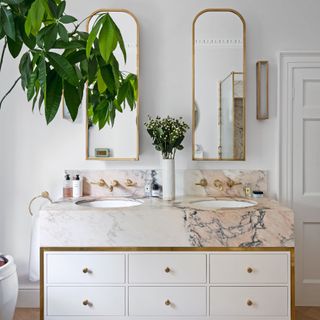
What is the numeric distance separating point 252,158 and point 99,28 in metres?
2.13

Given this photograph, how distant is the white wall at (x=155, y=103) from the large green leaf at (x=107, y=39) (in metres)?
1.94

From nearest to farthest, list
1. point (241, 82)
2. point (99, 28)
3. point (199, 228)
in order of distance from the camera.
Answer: point (99, 28), point (199, 228), point (241, 82)

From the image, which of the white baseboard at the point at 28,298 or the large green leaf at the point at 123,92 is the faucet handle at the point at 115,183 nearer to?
the white baseboard at the point at 28,298

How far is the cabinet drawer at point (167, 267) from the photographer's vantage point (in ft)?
6.97

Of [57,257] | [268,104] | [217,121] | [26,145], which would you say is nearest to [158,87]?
[217,121]

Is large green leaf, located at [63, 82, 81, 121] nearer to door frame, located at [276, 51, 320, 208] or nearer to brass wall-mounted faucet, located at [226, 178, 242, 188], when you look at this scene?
brass wall-mounted faucet, located at [226, 178, 242, 188]

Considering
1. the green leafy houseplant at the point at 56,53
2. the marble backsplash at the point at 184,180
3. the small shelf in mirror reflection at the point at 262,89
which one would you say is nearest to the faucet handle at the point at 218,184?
the marble backsplash at the point at 184,180

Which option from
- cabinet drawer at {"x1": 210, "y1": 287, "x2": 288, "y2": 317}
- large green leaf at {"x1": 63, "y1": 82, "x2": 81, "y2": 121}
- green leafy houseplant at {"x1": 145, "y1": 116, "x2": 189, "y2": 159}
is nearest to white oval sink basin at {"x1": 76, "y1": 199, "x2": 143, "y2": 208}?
green leafy houseplant at {"x1": 145, "y1": 116, "x2": 189, "y2": 159}

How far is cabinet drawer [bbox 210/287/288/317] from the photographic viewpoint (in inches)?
83.9

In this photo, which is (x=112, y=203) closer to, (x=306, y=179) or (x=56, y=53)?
(x=306, y=179)

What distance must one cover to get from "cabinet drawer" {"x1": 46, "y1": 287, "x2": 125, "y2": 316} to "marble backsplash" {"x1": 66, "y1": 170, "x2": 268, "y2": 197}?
78cm

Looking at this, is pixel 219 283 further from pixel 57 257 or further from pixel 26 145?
pixel 26 145

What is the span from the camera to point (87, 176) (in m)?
2.71

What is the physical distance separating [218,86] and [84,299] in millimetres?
1760
